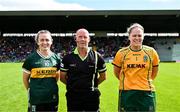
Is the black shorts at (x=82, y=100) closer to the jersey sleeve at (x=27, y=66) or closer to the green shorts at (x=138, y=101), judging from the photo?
the green shorts at (x=138, y=101)

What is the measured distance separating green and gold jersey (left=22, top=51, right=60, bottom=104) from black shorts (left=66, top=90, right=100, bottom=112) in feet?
0.93

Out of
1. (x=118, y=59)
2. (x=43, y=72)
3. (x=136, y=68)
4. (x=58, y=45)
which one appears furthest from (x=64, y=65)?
(x=58, y=45)

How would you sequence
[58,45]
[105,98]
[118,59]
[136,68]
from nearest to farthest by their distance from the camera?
[136,68], [118,59], [105,98], [58,45]

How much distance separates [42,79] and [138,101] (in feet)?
5.05

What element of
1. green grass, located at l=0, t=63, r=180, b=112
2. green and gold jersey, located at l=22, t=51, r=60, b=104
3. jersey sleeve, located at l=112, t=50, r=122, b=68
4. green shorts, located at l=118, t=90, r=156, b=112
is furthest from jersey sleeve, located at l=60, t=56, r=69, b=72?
green grass, located at l=0, t=63, r=180, b=112

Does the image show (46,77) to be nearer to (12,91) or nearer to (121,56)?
(121,56)

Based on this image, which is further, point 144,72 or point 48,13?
point 48,13

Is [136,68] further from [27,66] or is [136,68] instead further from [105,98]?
[105,98]

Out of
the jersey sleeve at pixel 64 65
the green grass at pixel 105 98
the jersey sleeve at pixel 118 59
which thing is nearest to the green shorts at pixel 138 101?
the jersey sleeve at pixel 118 59

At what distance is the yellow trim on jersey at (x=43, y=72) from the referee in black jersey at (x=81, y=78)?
0.17 meters

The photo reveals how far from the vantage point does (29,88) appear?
644cm

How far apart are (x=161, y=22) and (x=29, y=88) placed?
169 ft

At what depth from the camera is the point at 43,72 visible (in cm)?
629

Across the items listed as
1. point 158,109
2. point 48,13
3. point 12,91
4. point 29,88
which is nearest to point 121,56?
point 29,88
